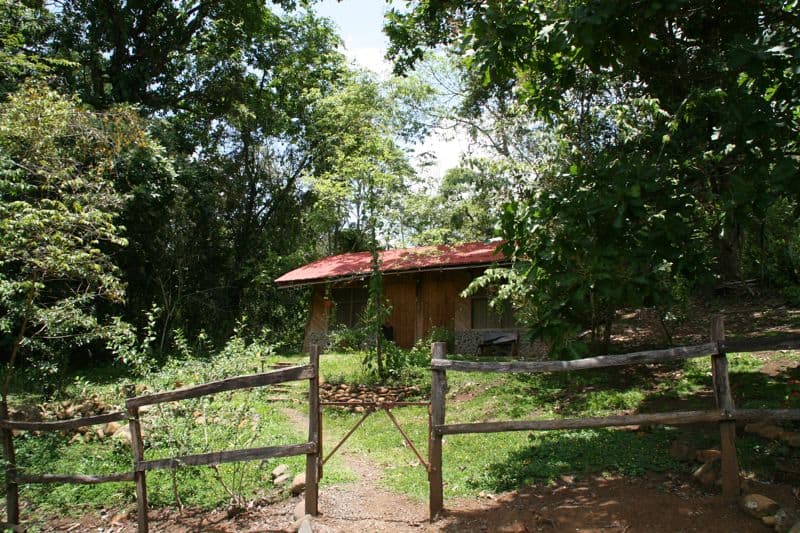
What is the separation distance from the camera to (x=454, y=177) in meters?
21.3

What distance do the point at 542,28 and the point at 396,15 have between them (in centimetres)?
562

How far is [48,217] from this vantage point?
29.9 feet

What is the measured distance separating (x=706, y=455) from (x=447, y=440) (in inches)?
140

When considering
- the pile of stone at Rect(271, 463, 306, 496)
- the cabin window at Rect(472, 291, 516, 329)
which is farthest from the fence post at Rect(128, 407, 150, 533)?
the cabin window at Rect(472, 291, 516, 329)

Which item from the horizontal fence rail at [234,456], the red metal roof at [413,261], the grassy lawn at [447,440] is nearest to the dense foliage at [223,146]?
the red metal roof at [413,261]

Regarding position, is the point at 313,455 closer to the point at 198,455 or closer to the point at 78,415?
the point at 198,455

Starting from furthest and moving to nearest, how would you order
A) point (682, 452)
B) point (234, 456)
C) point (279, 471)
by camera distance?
point (279, 471) < point (682, 452) < point (234, 456)

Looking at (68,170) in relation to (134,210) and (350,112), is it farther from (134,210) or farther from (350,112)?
(350,112)

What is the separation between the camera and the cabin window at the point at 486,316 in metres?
16.6

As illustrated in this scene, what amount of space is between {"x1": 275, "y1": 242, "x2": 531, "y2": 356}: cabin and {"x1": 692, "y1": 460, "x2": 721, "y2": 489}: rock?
980cm

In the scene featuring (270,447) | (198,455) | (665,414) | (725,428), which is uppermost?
(665,414)

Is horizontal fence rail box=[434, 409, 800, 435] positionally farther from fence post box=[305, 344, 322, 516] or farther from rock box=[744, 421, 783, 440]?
rock box=[744, 421, 783, 440]

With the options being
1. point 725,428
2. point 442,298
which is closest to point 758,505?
point 725,428

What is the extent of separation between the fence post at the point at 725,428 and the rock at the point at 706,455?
1.90 ft
